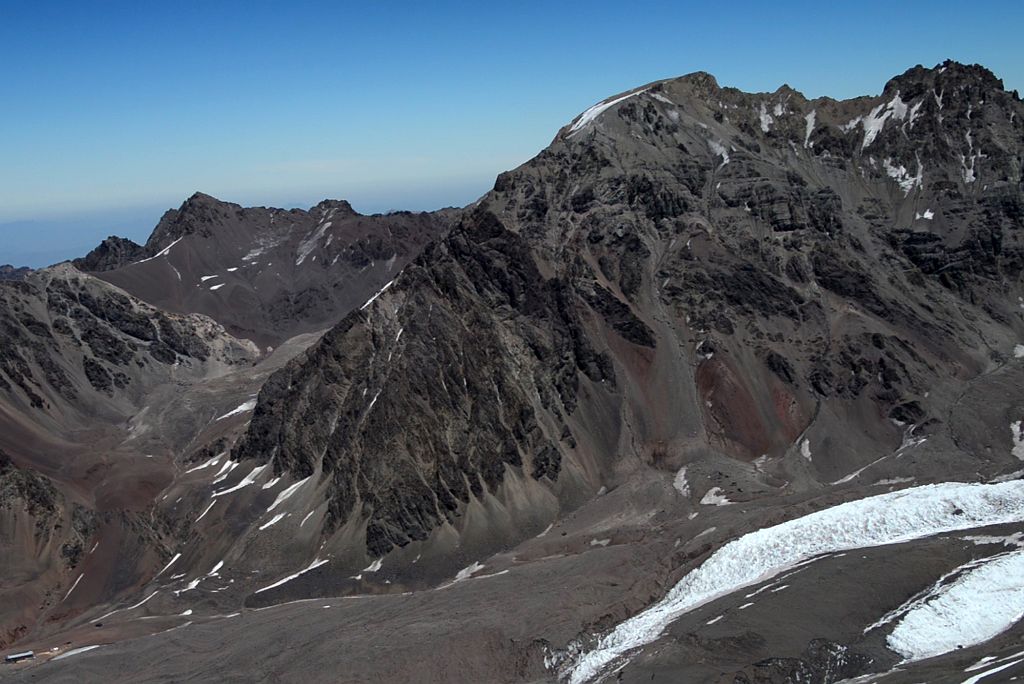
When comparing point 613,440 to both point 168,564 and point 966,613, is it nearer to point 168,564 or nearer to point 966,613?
point 168,564

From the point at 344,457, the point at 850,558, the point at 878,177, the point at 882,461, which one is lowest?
the point at 882,461

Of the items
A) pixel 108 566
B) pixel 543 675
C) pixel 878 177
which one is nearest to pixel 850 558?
pixel 543 675

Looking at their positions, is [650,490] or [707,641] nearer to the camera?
[707,641]

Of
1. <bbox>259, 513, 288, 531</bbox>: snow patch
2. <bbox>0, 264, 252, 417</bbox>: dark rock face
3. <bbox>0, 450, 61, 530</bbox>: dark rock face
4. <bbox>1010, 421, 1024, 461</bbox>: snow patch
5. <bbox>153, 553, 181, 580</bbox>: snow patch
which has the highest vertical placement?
<bbox>0, 264, 252, 417</bbox>: dark rock face

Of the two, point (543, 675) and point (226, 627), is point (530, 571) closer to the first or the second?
point (543, 675)

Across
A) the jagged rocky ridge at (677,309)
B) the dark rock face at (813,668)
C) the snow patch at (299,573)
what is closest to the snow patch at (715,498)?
the jagged rocky ridge at (677,309)

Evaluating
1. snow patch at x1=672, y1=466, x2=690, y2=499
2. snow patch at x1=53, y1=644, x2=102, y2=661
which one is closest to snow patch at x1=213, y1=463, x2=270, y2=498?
snow patch at x1=53, y1=644, x2=102, y2=661

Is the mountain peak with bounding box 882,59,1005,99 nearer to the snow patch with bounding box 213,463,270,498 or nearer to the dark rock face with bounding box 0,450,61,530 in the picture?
the snow patch with bounding box 213,463,270,498
